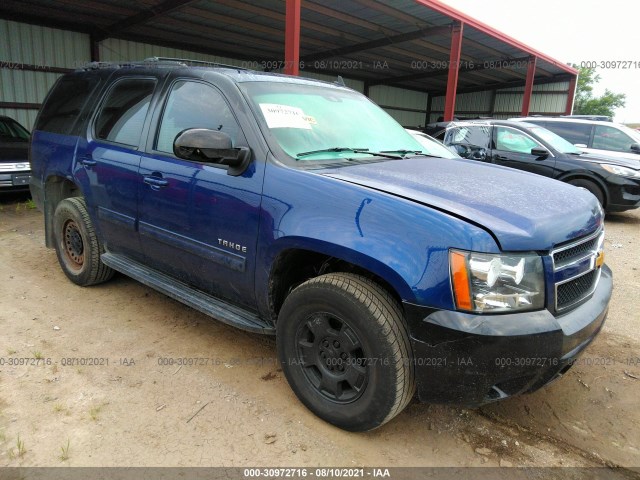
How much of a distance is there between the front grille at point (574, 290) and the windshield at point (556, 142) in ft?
21.5

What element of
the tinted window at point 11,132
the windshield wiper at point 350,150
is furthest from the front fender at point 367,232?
the tinted window at point 11,132

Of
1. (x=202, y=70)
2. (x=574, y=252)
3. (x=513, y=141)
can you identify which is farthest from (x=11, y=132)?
(x=574, y=252)

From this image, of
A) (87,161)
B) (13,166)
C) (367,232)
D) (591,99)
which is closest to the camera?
(367,232)

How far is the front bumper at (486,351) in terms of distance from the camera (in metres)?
1.96

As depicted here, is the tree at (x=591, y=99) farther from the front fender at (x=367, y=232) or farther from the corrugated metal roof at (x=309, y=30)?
the front fender at (x=367, y=232)

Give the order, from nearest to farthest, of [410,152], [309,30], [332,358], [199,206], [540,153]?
[332,358]
[199,206]
[410,152]
[540,153]
[309,30]

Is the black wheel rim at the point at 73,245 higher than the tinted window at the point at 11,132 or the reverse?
the reverse

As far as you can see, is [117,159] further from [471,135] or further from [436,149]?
[471,135]

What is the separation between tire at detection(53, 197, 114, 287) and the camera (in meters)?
4.02

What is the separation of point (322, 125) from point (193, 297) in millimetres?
1436

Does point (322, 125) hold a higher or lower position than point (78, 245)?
higher

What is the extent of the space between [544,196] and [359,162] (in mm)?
1055

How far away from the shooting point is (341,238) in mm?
2223

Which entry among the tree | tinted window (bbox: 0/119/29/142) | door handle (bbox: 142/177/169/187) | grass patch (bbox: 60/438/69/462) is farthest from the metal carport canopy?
the tree
